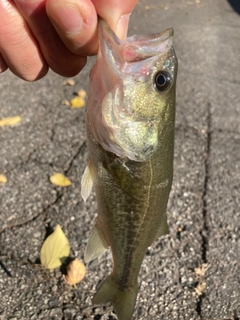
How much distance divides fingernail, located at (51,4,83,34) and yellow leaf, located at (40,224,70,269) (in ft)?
4.99

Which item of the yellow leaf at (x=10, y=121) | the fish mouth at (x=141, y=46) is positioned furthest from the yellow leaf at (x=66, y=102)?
the fish mouth at (x=141, y=46)

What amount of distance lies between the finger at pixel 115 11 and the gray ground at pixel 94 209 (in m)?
1.52

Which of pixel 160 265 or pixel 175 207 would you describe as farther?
pixel 175 207

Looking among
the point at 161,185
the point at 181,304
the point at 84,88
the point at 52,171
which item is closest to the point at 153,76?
the point at 161,185

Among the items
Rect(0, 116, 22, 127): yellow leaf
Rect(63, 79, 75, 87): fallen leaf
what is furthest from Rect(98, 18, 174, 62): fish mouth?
Rect(63, 79, 75, 87): fallen leaf

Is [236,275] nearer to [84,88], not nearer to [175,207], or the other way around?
[175,207]

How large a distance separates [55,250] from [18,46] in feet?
4.51

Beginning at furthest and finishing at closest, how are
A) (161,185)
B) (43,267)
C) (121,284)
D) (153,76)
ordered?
(43,267), (121,284), (161,185), (153,76)

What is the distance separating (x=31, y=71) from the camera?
1.61 metres

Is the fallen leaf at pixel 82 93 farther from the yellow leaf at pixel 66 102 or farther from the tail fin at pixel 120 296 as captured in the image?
the tail fin at pixel 120 296

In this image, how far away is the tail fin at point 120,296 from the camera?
76.9 inches

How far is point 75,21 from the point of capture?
4.17 feet

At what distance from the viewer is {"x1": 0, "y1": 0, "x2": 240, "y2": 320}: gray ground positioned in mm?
2336

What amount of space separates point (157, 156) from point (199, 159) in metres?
1.85
